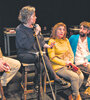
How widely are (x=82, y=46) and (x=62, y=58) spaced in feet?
1.94

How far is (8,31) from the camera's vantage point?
16.4 ft

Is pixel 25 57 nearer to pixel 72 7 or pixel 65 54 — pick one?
pixel 65 54

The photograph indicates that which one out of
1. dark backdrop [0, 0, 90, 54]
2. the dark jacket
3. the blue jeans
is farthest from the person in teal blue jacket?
dark backdrop [0, 0, 90, 54]

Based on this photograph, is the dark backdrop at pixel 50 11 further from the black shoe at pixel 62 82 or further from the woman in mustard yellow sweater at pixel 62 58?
the black shoe at pixel 62 82

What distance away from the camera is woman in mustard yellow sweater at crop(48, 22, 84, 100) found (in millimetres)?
2469

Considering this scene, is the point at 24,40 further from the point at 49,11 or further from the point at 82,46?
the point at 49,11

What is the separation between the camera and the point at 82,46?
10.1ft

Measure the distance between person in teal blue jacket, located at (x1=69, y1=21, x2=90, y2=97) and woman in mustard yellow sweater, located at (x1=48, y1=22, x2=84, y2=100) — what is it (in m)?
0.23

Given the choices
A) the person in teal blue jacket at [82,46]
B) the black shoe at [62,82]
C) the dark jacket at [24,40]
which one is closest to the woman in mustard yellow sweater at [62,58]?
the black shoe at [62,82]

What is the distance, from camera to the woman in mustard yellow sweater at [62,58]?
2.47 meters

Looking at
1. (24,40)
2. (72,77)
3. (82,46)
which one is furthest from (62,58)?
(24,40)

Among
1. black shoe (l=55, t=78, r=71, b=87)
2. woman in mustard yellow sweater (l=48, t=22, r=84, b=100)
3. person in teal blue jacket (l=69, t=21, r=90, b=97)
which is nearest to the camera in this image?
black shoe (l=55, t=78, r=71, b=87)

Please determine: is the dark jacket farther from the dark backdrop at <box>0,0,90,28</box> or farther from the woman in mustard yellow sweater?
the dark backdrop at <box>0,0,90,28</box>

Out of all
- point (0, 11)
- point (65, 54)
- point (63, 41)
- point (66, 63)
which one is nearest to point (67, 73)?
point (66, 63)
